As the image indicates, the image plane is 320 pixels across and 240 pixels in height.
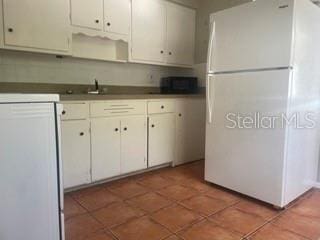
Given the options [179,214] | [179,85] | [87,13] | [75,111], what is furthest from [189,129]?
[87,13]

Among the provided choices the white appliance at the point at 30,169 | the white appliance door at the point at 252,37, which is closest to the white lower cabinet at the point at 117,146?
the white appliance door at the point at 252,37

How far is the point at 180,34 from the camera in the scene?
3.54 metres

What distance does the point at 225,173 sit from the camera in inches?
93.8

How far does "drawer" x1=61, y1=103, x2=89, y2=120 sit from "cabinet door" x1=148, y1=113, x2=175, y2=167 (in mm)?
793

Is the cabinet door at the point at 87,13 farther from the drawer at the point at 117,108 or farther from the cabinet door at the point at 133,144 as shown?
the cabinet door at the point at 133,144

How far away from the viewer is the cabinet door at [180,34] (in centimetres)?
339

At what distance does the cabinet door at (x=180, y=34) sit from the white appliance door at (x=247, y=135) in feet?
4.12

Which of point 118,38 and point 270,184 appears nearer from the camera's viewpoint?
point 270,184

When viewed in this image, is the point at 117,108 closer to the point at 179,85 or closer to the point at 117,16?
the point at 117,16

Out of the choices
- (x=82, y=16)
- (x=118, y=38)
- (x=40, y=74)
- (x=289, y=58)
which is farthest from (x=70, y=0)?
(x=289, y=58)

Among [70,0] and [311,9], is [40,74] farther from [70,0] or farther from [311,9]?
[311,9]

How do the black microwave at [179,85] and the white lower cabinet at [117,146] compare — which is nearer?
the white lower cabinet at [117,146]

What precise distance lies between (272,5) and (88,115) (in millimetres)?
1841

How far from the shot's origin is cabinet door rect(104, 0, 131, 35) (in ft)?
8.95
